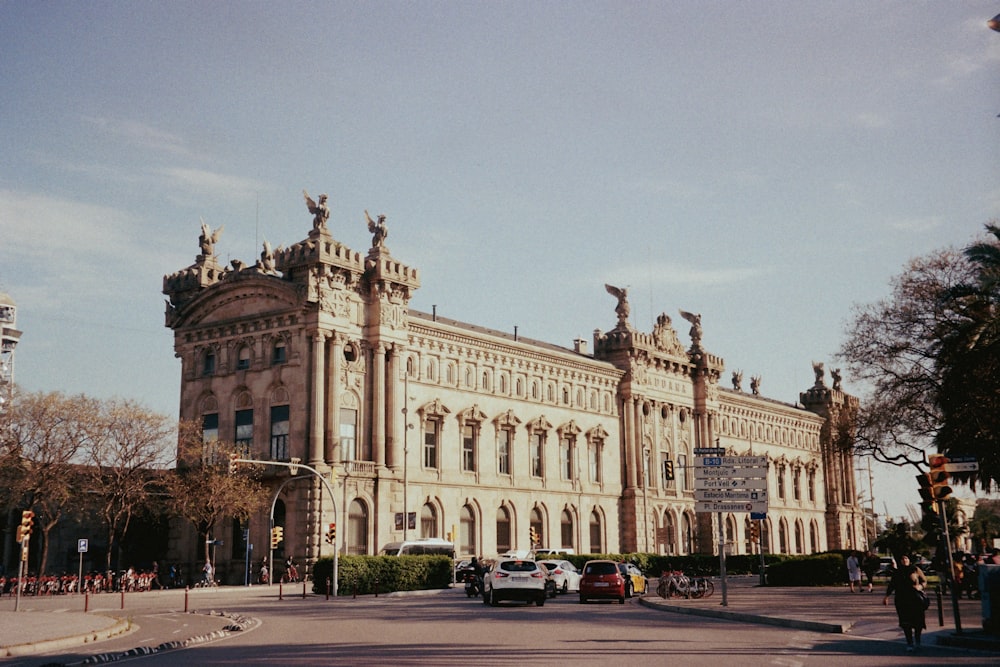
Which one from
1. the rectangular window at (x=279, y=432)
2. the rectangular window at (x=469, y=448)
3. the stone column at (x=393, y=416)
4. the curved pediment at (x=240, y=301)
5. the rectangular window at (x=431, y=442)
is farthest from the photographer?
the rectangular window at (x=469, y=448)

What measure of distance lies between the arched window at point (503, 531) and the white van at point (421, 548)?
13497 millimetres

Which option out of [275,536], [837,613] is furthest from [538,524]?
[837,613]

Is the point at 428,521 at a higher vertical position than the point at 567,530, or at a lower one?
higher

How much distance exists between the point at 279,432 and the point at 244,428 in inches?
117

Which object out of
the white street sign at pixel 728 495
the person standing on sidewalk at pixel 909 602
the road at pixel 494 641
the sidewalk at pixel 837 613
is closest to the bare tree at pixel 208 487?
the road at pixel 494 641

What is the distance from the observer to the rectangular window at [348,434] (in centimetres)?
6103

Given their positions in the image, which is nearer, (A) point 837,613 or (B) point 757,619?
(B) point 757,619

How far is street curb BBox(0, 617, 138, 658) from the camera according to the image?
21.0m

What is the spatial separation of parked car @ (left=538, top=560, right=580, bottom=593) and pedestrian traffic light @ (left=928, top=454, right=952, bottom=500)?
25.0 m

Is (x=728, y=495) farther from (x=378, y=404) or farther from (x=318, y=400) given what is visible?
(x=378, y=404)

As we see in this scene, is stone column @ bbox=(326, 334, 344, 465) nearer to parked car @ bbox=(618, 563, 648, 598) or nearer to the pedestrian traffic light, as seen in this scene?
parked car @ bbox=(618, 563, 648, 598)

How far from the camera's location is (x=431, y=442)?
66.2 m

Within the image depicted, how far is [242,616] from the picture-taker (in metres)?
31.6

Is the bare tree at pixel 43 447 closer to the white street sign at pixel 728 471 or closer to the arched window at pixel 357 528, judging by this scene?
the arched window at pixel 357 528
